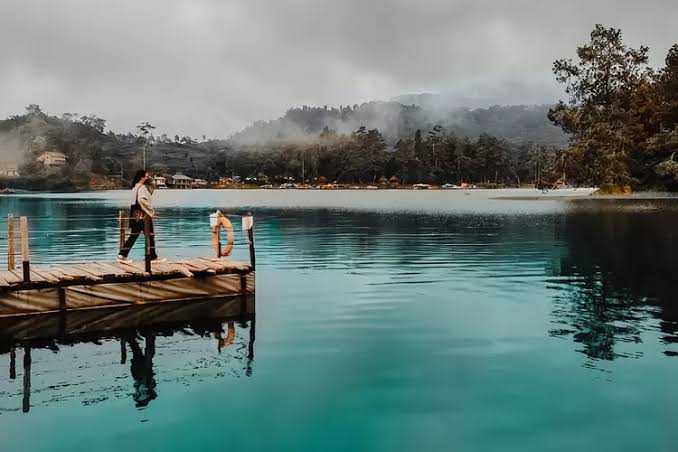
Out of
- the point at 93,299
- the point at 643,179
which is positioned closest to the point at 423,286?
the point at 93,299

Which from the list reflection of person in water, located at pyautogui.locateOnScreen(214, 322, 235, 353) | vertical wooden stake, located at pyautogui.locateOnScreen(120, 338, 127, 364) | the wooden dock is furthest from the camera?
A: the wooden dock

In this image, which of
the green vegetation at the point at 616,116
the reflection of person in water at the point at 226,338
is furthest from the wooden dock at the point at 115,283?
the green vegetation at the point at 616,116

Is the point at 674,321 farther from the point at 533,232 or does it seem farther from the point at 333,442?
the point at 533,232

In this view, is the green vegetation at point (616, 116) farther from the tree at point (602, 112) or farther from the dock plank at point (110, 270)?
the dock plank at point (110, 270)

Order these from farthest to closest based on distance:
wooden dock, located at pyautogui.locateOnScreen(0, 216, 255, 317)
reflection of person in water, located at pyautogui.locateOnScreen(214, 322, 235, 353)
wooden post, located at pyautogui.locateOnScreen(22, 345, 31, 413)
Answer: wooden dock, located at pyautogui.locateOnScreen(0, 216, 255, 317)
reflection of person in water, located at pyautogui.locateOnScreen(214, 322, 235, 353)
wooden post, located at pyautogui.locateOnScreen(22, 345, 31, 413)

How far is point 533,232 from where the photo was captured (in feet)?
147

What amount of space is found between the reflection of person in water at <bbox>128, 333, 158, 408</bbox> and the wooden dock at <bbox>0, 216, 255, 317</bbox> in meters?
2.77

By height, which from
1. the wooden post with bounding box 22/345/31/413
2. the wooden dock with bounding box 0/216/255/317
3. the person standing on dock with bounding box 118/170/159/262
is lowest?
the wooden post with bounding box 22/345/31/413

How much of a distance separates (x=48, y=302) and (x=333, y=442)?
1076cm

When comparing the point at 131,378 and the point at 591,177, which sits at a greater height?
the point at 591,177

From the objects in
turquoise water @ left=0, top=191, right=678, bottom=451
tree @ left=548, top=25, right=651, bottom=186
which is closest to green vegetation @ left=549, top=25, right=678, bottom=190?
tree @ left=548, top=25, right=651, bottom=186

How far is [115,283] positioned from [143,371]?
5881mm

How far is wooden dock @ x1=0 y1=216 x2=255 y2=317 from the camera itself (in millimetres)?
16984

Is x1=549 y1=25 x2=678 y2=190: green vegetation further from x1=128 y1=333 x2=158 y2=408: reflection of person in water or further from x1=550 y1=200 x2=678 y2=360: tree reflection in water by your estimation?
x1=128 y1=333 x2=158 y2=408: reflection of person in water
